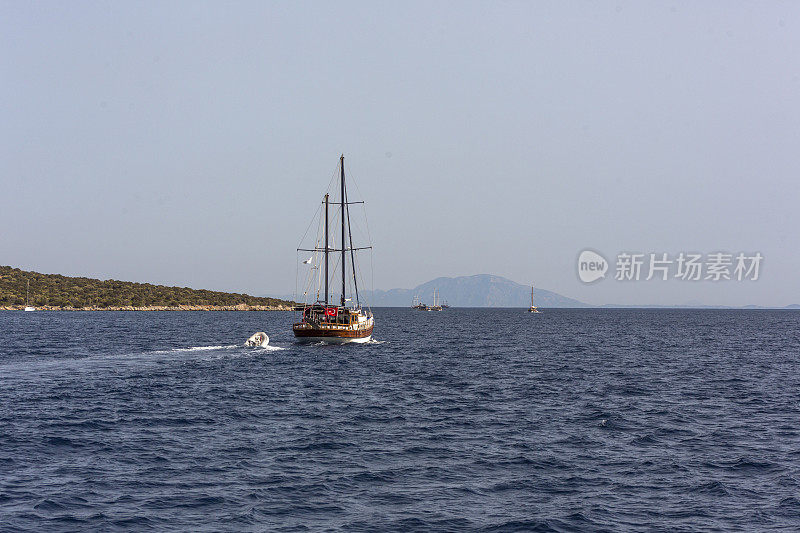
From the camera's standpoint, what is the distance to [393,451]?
2623 cm

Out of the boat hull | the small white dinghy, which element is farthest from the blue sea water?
the small white dinghy

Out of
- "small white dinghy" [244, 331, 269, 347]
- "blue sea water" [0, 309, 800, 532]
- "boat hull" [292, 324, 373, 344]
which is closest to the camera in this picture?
"blue sea water" [0, 309, 800, 532]

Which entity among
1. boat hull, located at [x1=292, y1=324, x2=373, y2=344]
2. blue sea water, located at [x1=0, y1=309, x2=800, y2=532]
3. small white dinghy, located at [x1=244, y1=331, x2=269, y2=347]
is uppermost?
boat hull, located at [x1=292, y1=324, x2=373, y2=344]

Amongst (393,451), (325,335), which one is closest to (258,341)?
(325,335)

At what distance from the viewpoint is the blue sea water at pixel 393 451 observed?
1875 cm

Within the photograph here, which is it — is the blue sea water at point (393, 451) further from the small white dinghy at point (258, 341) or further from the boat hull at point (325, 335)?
the small white dinghy at point (258, 341)

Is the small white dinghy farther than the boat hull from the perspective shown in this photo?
Yes

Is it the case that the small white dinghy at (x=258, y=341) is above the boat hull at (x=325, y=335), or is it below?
below

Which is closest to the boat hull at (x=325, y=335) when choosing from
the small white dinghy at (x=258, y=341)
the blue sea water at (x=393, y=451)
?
the small white dinghy at (x=258, y=341)

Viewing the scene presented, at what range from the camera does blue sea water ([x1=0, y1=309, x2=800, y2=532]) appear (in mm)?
18750

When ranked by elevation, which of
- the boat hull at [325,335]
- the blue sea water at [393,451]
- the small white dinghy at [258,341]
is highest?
the boat hull at [325,335]

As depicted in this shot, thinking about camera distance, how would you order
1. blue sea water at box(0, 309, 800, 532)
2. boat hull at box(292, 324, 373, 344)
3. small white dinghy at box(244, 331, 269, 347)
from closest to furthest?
1. blue sea water at box(0, 309, 800, 532)
2. boat hull at box(292, 324, 373, 344)
3. small white dinghy at box(244, 331, 269, 347)

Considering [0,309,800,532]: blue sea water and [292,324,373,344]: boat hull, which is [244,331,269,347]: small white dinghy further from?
[0,309,800,532]: blue sea water

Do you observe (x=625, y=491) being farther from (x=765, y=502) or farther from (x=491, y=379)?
(x=491, y=379)
